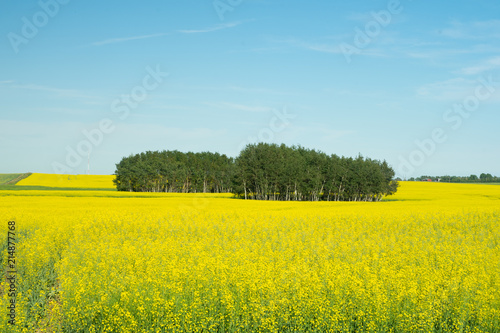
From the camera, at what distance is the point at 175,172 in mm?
107875

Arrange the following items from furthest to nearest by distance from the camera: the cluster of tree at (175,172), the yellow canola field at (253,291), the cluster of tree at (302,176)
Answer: the cluster of tree at (175,172)
the cluster of tree at (302,176)
the yellow canola field at (253,291)

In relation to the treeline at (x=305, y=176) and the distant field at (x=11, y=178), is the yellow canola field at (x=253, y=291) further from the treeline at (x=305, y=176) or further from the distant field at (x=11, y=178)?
the distant field at (x=11, y=178)

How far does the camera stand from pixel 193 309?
8.02 metres

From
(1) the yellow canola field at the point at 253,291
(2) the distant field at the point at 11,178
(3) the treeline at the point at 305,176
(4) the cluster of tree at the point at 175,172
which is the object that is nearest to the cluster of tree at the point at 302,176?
(3) the treeline at the point at 305,176

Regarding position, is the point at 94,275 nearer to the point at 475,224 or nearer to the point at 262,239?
the point at 262,239

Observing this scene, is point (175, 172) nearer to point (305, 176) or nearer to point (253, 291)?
point (305, 176)

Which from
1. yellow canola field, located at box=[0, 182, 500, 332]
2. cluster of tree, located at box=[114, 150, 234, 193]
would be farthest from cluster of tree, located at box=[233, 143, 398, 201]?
yellow canola field, located at box=[0, 182, 500, 332]

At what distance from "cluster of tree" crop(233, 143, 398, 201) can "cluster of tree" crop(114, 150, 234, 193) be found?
72.3ft

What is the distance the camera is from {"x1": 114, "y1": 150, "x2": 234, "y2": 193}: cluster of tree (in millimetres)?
105812

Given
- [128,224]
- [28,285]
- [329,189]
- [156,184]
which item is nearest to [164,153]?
[156,184]

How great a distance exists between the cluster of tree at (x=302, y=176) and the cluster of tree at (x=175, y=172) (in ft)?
72.3

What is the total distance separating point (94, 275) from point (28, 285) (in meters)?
2.68

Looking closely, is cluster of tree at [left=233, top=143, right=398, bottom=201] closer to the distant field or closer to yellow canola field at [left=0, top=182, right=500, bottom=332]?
yellow canola field at [left=0, top=182, right=500, bottom=332]

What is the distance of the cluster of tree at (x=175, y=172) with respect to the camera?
10581 centimetres
